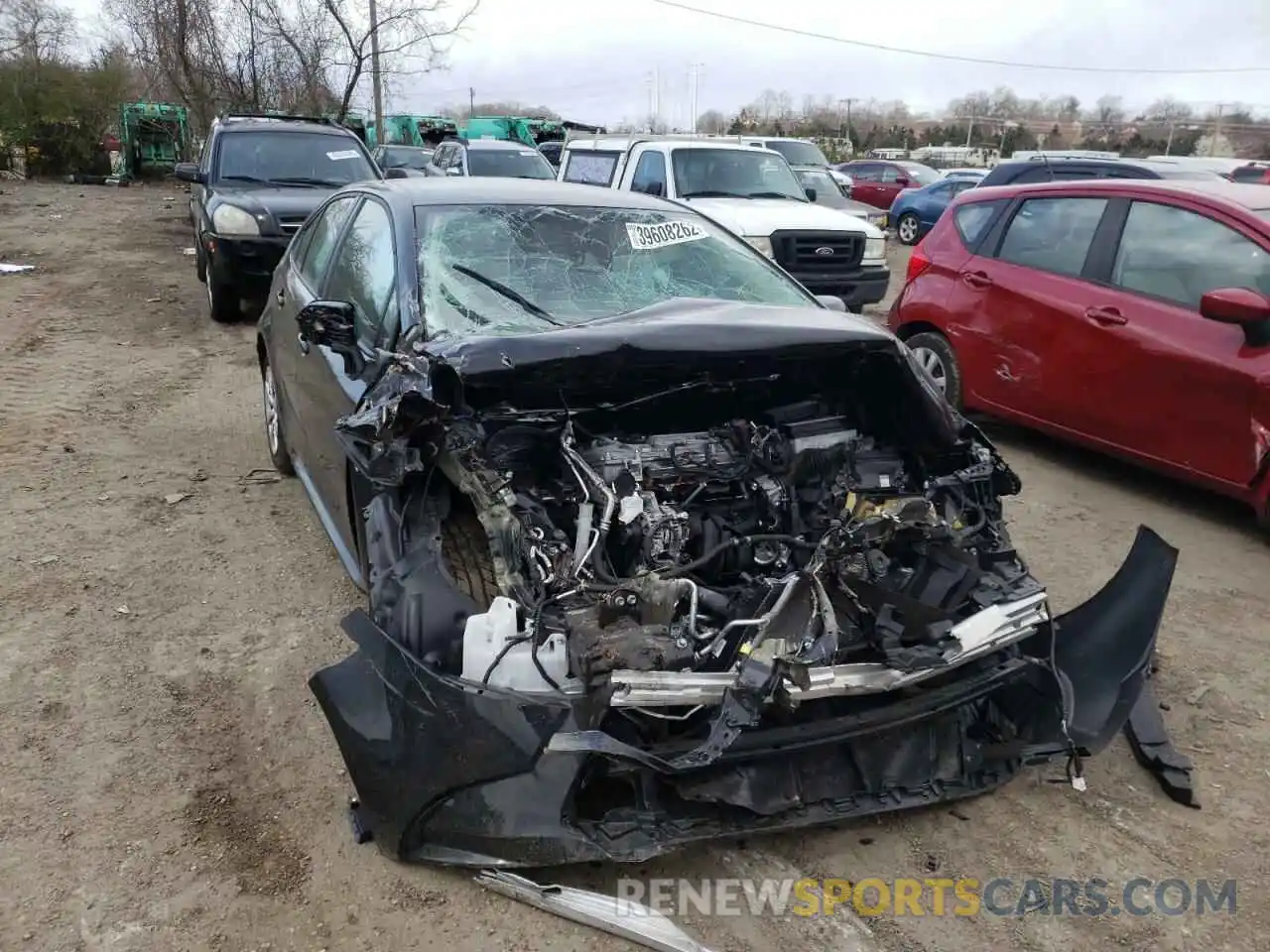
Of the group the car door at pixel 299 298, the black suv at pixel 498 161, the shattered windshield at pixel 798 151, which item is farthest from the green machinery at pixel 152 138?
the car door at pixel 299 298

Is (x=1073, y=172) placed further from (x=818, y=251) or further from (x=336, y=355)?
(x=336, y=355)

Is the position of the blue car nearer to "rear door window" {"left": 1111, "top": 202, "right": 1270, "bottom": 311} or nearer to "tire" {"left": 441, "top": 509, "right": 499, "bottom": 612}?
"rear door window" {"left": 1111, "top": 202, "right": 1270, "bottom": 311}

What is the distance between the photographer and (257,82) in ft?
64.5

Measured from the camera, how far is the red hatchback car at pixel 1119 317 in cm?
443

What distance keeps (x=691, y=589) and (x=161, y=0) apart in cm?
2154

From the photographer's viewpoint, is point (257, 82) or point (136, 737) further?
point (257, 82)

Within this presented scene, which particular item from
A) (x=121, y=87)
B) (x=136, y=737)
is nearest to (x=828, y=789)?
(x=136, y=737)

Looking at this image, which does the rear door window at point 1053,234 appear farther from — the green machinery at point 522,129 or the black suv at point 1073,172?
the green machinery at point 522,129

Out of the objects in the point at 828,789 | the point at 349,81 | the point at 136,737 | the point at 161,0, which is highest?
the point at 161,0

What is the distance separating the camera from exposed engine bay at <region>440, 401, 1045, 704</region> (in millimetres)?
2328

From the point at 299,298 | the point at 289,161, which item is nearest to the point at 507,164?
the point at 289,161

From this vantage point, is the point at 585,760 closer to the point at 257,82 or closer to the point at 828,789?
the point at 828,789

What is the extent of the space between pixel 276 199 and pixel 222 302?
1.10 meters

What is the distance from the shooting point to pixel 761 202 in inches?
375
